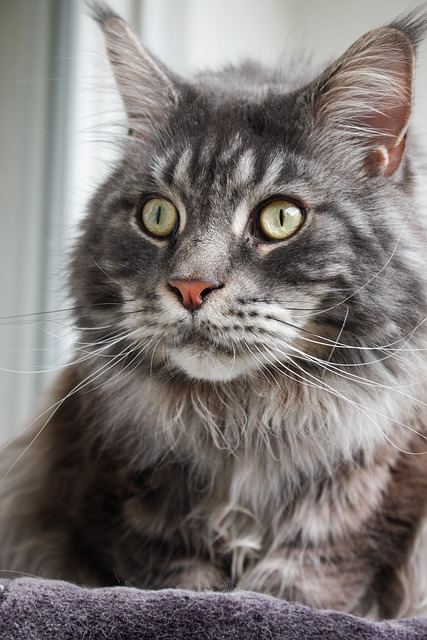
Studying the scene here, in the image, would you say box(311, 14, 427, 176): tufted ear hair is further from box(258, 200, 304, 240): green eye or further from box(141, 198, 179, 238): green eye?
box(141, 198, 179, 238): green eye

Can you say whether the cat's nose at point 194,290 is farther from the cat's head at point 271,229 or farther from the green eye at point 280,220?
the green eye at point 280,220

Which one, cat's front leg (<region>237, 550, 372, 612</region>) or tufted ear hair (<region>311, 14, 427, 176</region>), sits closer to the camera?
tufted ear hair (<region>311, 14, 427, 176</region>)

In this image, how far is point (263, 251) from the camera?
46.5 inches

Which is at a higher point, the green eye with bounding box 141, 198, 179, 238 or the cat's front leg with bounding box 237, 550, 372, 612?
the green eye with bounding box 141, 198, 179, 238

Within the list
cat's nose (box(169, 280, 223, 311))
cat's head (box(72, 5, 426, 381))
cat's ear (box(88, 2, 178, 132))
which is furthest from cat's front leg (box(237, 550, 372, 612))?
cat's ear (box(88, 2, 178, 132))

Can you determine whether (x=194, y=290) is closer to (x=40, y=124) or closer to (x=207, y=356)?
(x=207, y=356)

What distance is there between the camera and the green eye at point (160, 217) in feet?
4.19

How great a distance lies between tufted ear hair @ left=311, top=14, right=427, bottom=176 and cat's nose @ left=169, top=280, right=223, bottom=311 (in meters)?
0.36

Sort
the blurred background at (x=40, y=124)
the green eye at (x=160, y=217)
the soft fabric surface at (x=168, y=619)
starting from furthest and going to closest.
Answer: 1. the blurred background at (x=40, y=124)
2. the green eye at (x=160, y=217)
3. the soft fabric surface at (x=168, y=619)

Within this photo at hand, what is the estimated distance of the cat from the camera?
1.18m

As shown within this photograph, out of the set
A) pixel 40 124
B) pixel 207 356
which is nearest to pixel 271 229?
pixel 207 356

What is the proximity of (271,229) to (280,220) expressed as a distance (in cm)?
2

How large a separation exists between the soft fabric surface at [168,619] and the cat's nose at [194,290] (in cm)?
43

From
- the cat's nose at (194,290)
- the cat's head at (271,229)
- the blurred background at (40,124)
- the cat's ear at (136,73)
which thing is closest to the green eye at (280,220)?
the cat's head at (271,229)
